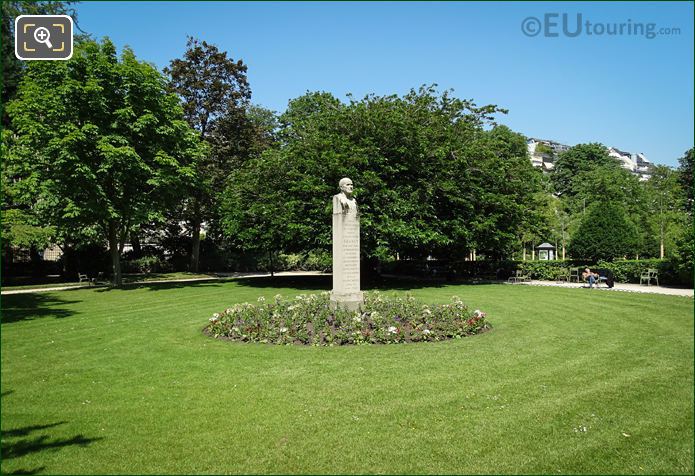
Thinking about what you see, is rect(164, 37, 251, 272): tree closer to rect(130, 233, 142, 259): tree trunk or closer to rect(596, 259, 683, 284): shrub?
rect(130, 233, 142, 259): tree trunk

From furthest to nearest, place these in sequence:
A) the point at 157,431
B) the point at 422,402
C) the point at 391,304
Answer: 1. the point at 391,304
2. the point at 422,402
3. the point at 157,431

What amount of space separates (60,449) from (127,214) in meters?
22.3

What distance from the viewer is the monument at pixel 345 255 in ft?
45.9

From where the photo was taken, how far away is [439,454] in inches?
213

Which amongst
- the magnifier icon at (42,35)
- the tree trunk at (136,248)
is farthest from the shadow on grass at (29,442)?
the tree trunk at (136,248)

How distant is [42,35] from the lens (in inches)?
140

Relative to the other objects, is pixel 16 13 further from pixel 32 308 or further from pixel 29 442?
pixel 29 442

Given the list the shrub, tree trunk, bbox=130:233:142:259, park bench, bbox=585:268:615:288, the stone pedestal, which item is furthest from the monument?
tree trunk, bbox=130:233:142:259

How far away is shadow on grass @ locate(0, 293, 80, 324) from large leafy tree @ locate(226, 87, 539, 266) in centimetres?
1017

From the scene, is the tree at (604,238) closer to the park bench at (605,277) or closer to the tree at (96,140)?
the park bench at (605,277)

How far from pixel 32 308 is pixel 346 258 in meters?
12.7

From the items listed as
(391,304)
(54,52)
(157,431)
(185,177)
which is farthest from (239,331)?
(185,177)

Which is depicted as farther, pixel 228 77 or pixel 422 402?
pixel 228 77

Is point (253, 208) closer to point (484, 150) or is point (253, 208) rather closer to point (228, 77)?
point (484, 150)
